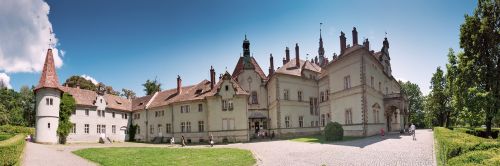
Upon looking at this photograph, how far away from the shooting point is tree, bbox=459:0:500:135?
25359mm

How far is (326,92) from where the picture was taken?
48625mm

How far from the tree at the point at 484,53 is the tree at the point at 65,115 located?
1752 inches

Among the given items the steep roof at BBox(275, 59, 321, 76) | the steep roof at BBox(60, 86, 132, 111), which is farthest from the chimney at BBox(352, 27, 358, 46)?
the steep roof at BBox(60, 86, 132, 111)

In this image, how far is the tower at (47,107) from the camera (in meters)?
41.6

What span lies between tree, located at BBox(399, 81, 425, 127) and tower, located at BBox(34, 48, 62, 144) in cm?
7232

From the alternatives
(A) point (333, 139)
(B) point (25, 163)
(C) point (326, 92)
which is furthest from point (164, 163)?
(C) point (326, 92)

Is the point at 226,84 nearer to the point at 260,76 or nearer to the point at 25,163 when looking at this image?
the point at 260,76

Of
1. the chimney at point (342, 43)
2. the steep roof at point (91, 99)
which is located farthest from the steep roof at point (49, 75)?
the chimney at point (342, 43)

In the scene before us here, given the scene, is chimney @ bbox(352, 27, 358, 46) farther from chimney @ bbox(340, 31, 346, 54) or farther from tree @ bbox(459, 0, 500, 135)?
tree @ bbox(459, 0, 500, 135)

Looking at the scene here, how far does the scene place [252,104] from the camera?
4781cm

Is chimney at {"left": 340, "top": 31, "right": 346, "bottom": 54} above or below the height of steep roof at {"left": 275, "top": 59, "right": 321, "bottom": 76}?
above

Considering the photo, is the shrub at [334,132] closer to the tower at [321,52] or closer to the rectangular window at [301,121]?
the rectangular window at [301,121]

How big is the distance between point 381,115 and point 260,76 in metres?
17.1

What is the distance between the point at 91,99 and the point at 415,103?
7184 centimetres
